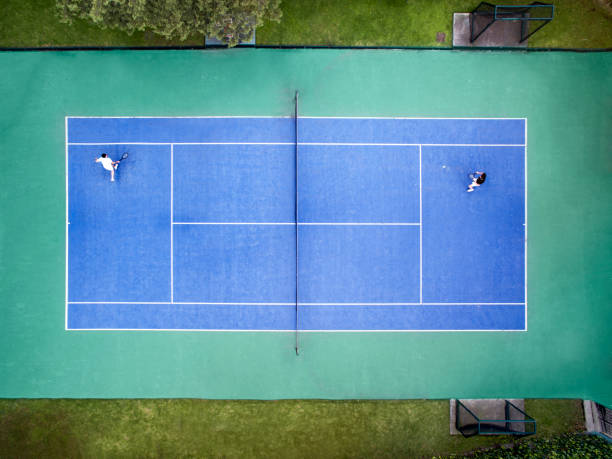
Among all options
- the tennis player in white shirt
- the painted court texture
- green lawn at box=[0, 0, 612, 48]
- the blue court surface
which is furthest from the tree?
the tennis player in white shirt

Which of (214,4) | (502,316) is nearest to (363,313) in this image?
(502,316)

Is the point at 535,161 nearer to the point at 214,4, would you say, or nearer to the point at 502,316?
the point at 502,316

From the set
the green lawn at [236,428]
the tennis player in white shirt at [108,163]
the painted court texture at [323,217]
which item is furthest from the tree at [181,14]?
the green lawn at [236,428]

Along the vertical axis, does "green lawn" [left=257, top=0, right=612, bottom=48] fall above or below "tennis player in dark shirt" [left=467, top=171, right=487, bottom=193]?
above

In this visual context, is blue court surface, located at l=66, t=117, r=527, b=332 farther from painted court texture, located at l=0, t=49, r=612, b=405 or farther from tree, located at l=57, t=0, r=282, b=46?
tree, located at l=57, t=0, r=282, b=46

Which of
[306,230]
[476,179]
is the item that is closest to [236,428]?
[306,230]

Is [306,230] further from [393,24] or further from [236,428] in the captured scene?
[393,24]
